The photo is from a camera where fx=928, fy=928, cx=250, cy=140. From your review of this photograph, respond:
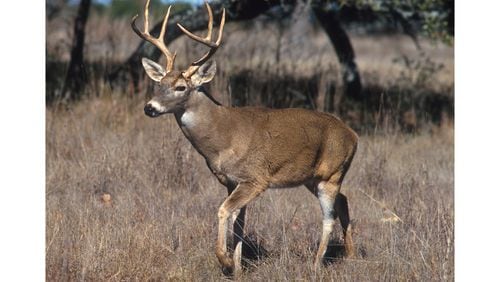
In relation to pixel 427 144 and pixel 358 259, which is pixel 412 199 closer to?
pixel 358 259

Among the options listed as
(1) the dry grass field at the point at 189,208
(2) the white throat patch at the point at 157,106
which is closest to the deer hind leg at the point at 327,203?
(1) the dry grass field at the point at 189,208

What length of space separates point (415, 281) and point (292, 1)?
7.75 meters

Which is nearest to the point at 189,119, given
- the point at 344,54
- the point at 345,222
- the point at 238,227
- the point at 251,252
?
the point at 238,227

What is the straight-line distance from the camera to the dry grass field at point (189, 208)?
645cm

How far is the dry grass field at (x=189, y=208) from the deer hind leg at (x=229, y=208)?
290 mm

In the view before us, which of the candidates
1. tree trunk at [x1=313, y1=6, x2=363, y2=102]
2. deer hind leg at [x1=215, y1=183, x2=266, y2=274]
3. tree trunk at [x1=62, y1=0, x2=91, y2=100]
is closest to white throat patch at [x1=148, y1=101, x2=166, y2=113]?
deer hind leg at [x1=215, y1=183, x2=266, y2=274]

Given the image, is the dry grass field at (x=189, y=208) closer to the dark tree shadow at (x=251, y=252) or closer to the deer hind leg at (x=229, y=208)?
the dark tree shadow at (x=251, y=252)

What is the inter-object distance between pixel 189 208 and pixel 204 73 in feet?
6.15

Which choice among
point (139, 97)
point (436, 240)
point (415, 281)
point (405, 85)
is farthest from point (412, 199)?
point (405, 85)

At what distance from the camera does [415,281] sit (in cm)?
627

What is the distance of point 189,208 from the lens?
8094 millimetres

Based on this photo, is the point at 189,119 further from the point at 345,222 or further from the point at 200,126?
the point at 345,222

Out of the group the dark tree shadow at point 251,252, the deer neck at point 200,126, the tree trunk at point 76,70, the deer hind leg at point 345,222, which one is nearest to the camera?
the deer neck at point 200,126
